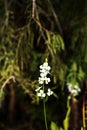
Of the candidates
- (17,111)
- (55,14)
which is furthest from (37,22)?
(17,111)

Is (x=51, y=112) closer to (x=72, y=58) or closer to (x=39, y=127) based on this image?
(x=39, y=127)

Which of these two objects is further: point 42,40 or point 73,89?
point 42,40

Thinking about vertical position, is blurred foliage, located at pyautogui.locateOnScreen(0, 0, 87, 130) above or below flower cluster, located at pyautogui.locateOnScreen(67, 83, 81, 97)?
above

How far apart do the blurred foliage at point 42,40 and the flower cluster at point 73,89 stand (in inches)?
2.8

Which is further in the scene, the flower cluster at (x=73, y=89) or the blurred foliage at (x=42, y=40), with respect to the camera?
the flower cluster at (x=73, y=89)

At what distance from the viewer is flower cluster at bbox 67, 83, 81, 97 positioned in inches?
187

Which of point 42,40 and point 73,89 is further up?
point 42,40

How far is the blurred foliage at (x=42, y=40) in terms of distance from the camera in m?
4.53

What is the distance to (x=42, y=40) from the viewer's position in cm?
495

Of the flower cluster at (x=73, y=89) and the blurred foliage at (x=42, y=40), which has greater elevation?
the blurred foliage at (x=42, y=40)

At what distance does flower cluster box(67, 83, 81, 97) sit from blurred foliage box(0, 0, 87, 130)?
0.24 feet

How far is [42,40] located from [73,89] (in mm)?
615

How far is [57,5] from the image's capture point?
5129 mm

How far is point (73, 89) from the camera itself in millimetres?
4801
